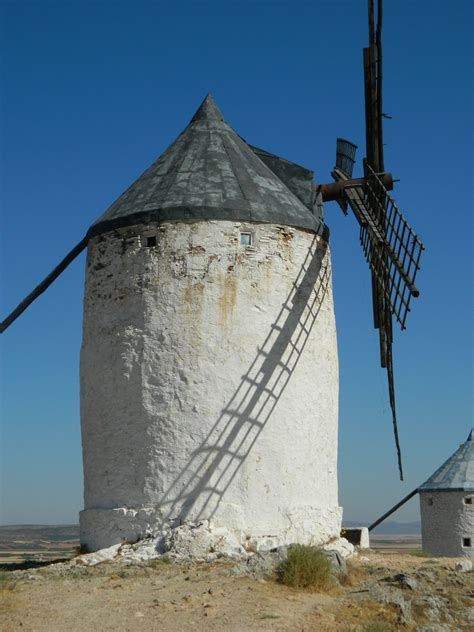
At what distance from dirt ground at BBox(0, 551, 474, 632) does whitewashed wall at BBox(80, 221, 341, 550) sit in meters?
1.19

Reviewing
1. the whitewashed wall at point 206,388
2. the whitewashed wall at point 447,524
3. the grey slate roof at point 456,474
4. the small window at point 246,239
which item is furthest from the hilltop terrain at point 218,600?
the grey slate roof at point 456,474

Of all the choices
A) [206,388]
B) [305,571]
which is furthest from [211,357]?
[305,571]

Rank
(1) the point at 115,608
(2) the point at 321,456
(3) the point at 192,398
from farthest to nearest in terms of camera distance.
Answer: (2) the point at 321,456, (3) the point at 192,398, (1) the point at 115,608

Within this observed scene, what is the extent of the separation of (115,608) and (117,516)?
118 inches

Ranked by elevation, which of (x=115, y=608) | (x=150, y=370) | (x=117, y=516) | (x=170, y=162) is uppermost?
(x=170, y=162)

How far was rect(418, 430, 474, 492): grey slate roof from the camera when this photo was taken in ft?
84.4

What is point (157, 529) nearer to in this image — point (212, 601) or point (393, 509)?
point (212, 601)

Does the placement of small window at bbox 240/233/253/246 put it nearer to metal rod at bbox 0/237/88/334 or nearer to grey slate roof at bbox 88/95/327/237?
grey slate roof at bbox 88/95/327/237

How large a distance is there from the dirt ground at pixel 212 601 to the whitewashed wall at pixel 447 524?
50.9ft

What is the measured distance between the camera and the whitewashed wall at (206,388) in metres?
11.4

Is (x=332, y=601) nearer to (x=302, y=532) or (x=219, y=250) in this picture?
(x=302, y=532)

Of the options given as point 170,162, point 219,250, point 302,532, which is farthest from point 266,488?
point 170,162

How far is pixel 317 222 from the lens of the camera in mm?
13031

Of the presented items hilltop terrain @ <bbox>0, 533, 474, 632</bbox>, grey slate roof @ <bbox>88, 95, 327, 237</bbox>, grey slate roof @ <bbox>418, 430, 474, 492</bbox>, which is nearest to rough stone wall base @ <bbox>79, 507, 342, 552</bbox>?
hilltop terrain @ <bbox>0, 533, 474, 632</bbox>
